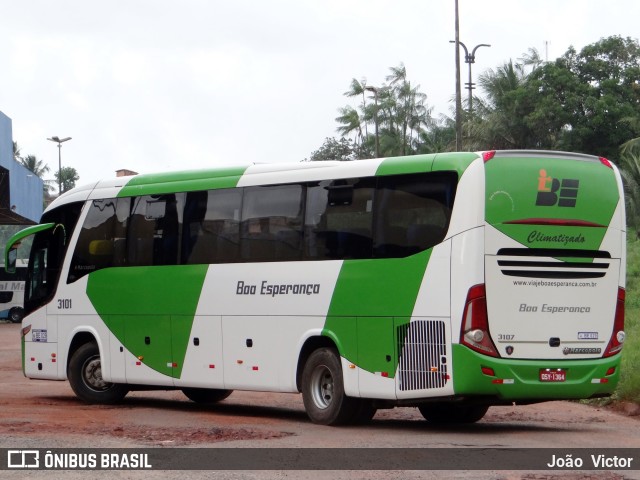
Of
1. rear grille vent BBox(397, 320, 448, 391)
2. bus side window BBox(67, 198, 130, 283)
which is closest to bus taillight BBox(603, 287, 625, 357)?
rear grille vent BBox(397, 320, 448, 391)

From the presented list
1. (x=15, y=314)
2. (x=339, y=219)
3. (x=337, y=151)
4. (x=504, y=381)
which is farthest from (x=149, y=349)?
(x=337, y=151)

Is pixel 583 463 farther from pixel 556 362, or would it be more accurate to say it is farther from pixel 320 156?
pixel 320 156

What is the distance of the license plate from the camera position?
1412cm

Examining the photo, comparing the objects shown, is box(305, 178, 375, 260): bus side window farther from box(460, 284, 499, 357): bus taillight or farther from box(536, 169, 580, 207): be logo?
box(536, 169, 580, 207): be logo

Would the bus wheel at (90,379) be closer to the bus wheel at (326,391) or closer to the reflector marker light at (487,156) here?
the bus wheel at (326,391)

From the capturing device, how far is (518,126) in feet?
211

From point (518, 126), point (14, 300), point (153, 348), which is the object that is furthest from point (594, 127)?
point (153, 348)

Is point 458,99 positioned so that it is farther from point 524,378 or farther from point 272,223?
point 524,378

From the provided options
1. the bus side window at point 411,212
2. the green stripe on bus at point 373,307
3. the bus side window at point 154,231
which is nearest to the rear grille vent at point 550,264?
the bus side window at point 411,212

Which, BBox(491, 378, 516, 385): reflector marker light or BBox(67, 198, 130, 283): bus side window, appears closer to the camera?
BBox(491, 378, 516, 385): reflector marker light

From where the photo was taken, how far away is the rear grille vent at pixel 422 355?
14.0 metres

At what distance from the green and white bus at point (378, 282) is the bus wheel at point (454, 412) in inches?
0.9

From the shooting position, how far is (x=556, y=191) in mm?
14297

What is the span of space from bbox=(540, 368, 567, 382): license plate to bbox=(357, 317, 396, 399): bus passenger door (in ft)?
5.39
